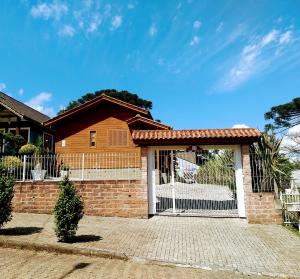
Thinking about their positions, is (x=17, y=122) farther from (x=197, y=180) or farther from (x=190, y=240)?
(x=190, y=240)

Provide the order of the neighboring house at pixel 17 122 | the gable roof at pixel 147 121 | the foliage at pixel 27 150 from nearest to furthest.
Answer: the gable roof at pixel 147 121, the foliage at pixel 27 150, the neighboring house at pixel 17 122

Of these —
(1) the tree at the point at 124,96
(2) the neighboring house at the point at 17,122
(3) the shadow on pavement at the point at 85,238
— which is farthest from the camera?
(1) the tree at the point at 124,96

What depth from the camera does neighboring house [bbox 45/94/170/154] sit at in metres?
19.8

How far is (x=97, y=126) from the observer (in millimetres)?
20188

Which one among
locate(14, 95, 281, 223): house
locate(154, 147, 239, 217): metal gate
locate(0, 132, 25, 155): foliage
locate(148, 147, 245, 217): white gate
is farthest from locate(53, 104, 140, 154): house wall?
locate(148, 147, 245, 217): white gate

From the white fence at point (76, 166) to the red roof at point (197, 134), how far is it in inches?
49.1

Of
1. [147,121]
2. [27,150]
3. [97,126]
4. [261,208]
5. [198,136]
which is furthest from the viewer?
[97,126]

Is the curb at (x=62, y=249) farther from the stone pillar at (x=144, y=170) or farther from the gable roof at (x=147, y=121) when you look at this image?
the gable roof at (x=147, y=121)

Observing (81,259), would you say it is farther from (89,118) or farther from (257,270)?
(89,118)

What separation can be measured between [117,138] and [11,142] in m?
7.15

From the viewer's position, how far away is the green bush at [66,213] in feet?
24.1

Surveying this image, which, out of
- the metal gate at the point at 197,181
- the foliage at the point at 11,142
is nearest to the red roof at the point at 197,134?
Result: the metal gate at the point at 197,181

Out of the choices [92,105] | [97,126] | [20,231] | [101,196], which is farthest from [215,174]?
[92,105]

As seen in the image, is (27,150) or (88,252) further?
(27,150)
